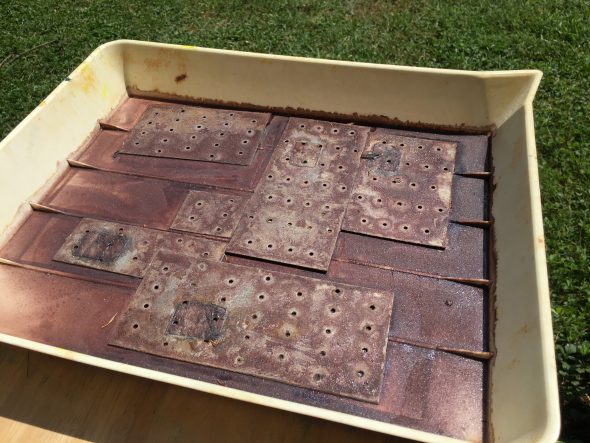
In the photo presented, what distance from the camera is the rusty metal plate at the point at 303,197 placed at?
87.1 inches

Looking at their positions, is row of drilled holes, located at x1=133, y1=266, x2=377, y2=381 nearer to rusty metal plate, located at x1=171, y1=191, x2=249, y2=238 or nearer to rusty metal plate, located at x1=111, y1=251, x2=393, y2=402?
rusty metal plate, located at x1=111, y1=251, x2=393, y2=402

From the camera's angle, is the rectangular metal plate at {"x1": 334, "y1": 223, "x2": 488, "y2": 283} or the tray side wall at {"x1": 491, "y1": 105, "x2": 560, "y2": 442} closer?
the tray side wall at {"x1": 491, "y1": 105, "x2": 560, "y2": 442}

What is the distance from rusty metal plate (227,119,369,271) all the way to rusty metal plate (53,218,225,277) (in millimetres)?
166

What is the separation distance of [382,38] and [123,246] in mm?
2886

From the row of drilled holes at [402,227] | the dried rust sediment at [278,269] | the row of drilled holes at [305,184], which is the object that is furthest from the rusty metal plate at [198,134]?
the row of drilled holes at [402,227]

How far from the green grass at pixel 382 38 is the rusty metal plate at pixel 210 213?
5.51ft

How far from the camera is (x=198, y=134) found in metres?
2.78

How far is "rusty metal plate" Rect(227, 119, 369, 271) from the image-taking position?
221 cm

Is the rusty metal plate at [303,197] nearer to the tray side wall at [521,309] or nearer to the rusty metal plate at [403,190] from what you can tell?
the rusty metal plate at [403,190]

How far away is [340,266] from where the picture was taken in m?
2.15

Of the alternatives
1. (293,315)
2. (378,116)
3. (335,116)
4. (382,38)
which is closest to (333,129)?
(335,116)

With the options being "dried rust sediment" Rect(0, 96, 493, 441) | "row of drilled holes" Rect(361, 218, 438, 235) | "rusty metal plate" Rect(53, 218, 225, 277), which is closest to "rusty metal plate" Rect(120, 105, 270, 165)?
"dried rust sediment" Rect(0, 96, 493, 441)

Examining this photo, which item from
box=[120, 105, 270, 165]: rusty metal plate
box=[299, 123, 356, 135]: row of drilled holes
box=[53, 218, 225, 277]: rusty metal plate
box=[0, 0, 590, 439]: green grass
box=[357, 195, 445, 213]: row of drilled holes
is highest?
box=[0, 0, 590, 439]: green grass

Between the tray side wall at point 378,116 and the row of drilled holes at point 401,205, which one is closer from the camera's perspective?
the tray side wall at point 378,116
